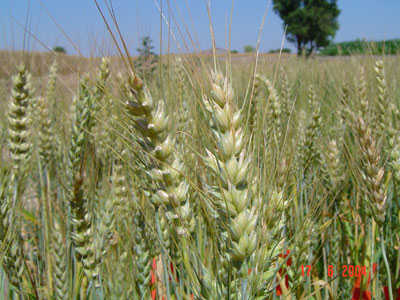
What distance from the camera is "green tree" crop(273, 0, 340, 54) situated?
132 feet

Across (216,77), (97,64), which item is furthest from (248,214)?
(97,64)

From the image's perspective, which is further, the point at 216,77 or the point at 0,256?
the point at 0,256

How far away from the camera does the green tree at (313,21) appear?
1585 inches

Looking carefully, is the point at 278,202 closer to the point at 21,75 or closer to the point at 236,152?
the point at 236,152

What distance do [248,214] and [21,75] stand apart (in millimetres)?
1477

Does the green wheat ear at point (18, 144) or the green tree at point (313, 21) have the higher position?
the green tree at point (313, 21)

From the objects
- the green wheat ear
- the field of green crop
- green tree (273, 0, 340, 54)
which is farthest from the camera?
green tree (273, 0, 340, 54)

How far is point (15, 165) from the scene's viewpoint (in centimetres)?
159

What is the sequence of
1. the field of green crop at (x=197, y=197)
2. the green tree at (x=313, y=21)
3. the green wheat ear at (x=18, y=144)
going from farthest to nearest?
the green tree at (x=313, y=21), the green wheat ear at (x=18, y=144), the field of green crop at (x=197, y=197)
